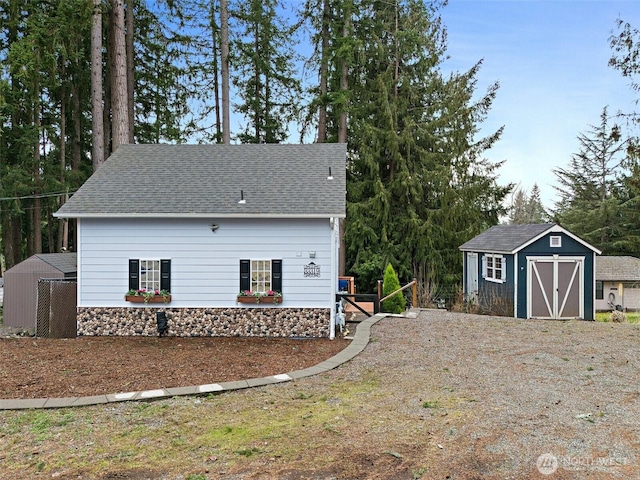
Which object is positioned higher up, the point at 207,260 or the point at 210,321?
the point at 207,260

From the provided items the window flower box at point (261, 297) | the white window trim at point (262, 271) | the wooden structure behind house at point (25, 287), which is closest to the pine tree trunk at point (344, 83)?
the white window trim at point (262, 271)

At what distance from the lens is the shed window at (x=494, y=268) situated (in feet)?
55.0

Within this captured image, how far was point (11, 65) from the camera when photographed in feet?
45.4

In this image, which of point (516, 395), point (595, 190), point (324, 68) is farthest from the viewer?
point (595, 190)

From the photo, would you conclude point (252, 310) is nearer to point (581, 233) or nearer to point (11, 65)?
point (11, 65)

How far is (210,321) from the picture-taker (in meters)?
10.2

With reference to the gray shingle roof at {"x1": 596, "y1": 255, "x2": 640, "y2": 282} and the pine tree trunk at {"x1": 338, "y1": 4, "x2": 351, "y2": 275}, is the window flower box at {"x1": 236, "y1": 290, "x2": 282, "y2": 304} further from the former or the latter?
the gray shingle roof at {"x1": 596, "y1": 255, "x2": 640, "y2": 282}

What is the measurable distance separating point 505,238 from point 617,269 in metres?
9.34

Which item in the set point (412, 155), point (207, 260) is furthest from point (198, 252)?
point (412, 155)

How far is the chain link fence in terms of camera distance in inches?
410

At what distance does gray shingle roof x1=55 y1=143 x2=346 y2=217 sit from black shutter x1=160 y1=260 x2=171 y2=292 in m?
1.13

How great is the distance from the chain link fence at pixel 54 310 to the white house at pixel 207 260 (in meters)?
Result: 0.41

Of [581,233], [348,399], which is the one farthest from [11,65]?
[581,233]

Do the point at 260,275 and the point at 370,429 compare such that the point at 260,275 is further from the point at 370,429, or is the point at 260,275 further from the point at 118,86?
the point at 118,86
